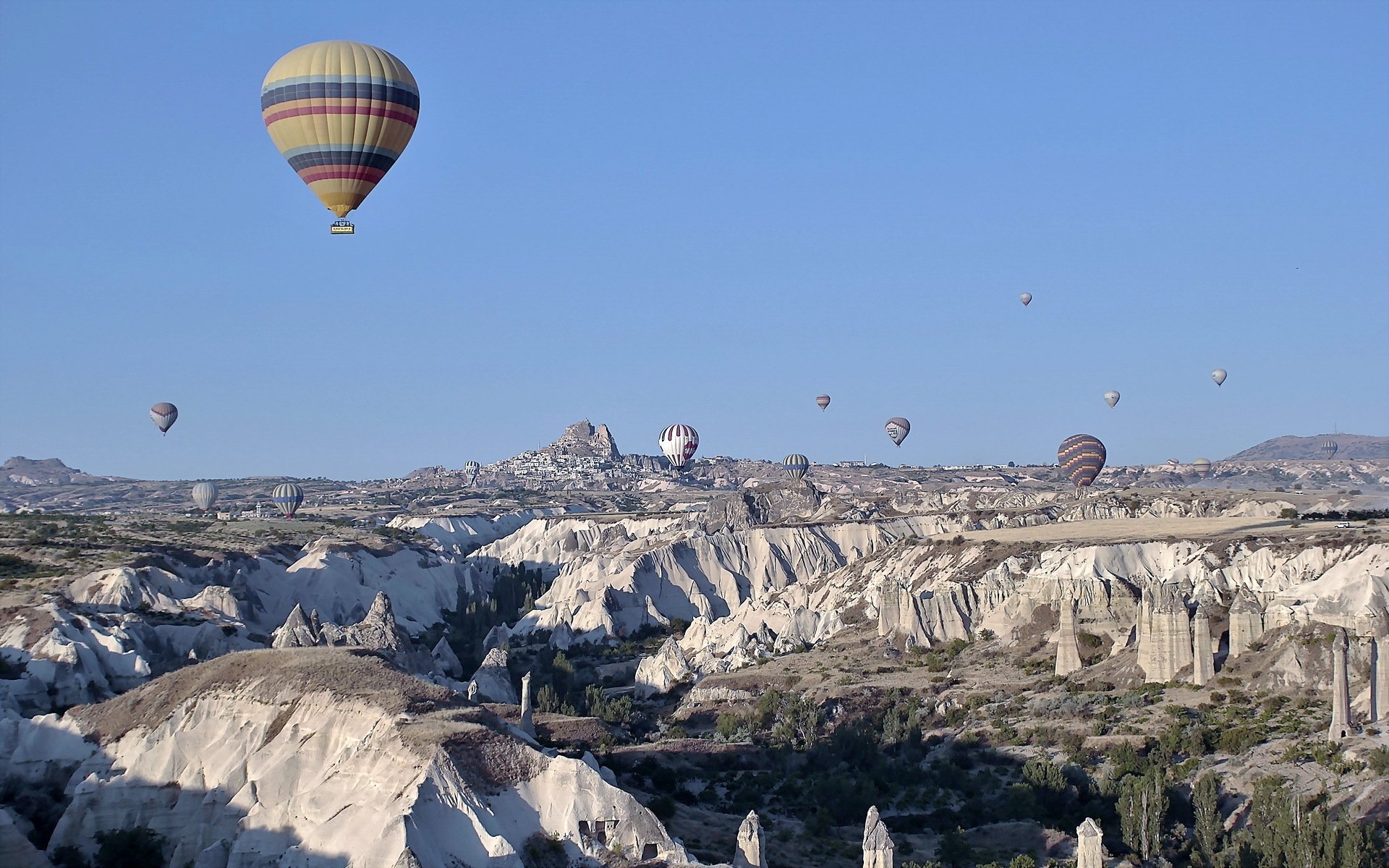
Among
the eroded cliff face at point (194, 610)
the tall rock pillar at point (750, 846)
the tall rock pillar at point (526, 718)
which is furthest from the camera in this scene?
the eroded cliff face at point (194, 610)

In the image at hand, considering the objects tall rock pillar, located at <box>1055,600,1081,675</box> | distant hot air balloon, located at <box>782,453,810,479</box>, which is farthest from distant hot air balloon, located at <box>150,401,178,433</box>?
tall rock pillar, located at <box>1055,600,1081,675</box>

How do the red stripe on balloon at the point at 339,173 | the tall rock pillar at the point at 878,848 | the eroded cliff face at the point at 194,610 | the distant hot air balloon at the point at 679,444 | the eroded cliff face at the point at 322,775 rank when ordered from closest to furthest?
the tall rock pillar at the point at 878,848 → the eroded cliff face at the point at 322,775 → the eroded cliff face at the point at 194,610 → the red stripe on balloon at the point at 339,173 → the distant hot air balloon at the point at 679,444

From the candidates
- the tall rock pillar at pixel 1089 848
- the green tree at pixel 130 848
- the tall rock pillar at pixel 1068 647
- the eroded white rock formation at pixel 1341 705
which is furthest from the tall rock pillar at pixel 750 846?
the tall rock pillar at pixel 1068 647

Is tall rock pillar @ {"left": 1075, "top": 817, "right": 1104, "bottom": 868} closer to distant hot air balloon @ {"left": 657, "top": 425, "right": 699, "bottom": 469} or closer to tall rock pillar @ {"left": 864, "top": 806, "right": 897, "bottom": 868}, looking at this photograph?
tall rock pillar @ {"left": 864, "top": 806, "right": 897, "bottom": 868}

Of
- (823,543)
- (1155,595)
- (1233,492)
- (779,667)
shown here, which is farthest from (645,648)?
(1233,492)

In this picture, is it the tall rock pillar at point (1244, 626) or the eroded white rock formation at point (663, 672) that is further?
the eroded white rock formation at point (663, 672)

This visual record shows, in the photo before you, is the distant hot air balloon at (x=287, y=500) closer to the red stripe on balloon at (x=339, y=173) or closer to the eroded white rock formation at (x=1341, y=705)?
the red stripe on balloon at (x=339, y=173)

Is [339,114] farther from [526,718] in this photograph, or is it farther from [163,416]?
[163,416]
